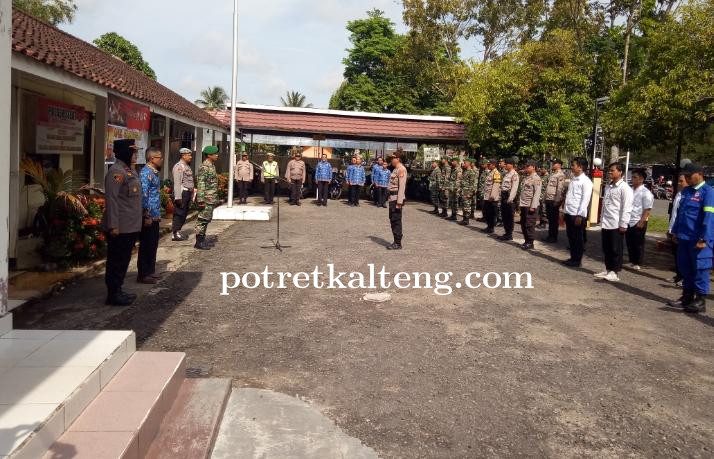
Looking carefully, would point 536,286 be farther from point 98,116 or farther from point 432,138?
point 432,138

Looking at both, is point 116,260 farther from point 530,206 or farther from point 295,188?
point 295,188

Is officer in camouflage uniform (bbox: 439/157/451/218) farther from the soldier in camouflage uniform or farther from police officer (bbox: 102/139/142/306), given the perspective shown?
police officer (bbox: 102/139/142/306)

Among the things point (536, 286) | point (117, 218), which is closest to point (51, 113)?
point (117, 218)

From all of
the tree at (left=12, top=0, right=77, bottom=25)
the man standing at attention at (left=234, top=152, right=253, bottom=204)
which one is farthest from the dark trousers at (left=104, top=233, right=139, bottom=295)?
the tree at (left=12, top=0, right=77, bottom=25)

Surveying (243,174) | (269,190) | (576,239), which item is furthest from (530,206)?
(269,190)

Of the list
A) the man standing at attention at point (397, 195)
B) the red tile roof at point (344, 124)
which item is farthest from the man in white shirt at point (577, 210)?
the red tile roof at point (344, 124)

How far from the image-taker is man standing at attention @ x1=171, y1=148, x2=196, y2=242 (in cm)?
1005

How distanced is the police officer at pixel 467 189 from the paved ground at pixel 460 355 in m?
6.98

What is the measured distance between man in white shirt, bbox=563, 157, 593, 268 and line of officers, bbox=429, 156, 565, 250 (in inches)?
56.2

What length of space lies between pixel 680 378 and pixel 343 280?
4368 millimetres

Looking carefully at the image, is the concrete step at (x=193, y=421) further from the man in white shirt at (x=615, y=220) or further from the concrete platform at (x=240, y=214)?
the concrete platform at (x=240, y=214)

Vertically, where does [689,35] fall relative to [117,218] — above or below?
above

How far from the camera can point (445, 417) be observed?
12.7ft

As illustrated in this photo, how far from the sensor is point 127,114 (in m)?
10.5
